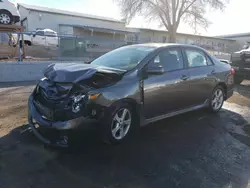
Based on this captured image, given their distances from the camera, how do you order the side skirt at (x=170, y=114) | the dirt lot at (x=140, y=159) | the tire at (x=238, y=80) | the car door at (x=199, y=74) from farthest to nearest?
the tire at (x=238, y=80), the car door at (x=199, y=74), the side skirt at (x=170, y=114), the dirt lot at (x=140, y=159)

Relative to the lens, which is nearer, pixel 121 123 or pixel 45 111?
pixel 45 111

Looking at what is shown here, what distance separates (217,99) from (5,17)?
10157 millimetres

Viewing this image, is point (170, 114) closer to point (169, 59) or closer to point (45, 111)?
point (169, 59)

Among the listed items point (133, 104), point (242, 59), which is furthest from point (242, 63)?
point (133, 104)

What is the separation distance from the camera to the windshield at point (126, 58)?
4.11 metres

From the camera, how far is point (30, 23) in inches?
1273

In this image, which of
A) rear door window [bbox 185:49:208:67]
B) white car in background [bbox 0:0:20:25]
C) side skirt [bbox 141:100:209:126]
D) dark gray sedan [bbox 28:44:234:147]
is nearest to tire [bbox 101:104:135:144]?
dark gray sedan [bbox 28:44:234:147]

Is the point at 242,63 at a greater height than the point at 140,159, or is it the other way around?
the point at 242,63

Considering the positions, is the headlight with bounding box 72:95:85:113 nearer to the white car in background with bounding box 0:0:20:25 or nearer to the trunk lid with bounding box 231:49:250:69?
the trunk lid with bounding box 231:49:250:69

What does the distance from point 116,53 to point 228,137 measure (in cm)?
264

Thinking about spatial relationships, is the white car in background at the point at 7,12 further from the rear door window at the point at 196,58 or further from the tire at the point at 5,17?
the rear door window at the point at 196,58

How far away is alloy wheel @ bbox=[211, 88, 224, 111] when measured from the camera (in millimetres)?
5724

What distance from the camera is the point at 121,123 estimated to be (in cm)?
368

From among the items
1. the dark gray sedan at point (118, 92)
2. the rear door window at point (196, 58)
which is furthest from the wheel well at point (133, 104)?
the rear door window at point (196, 58)
